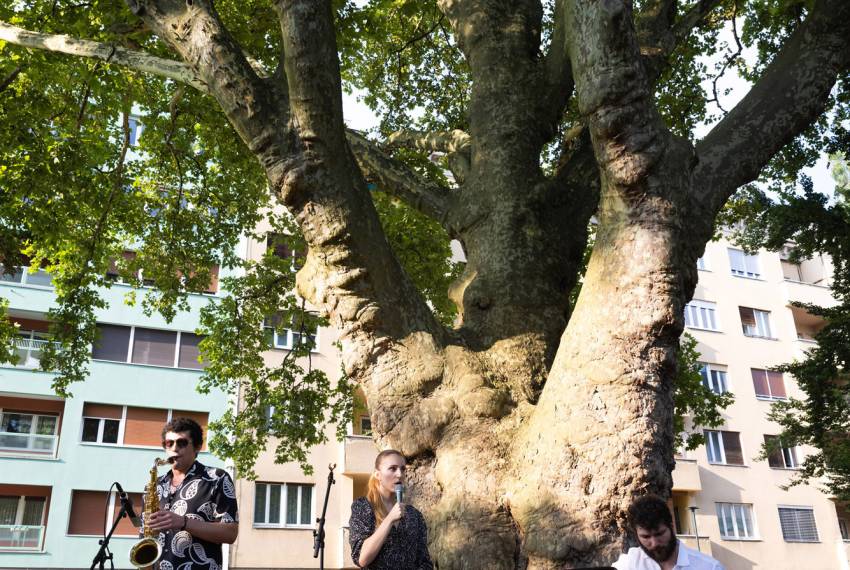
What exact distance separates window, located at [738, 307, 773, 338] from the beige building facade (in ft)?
0.17

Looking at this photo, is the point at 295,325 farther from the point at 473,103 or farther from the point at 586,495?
the point at 586,495

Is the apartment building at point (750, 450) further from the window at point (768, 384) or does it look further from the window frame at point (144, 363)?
the window frame at point (144, 363)

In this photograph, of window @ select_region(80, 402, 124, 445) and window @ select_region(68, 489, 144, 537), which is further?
window @ select_region(80, 402, 124, 445)

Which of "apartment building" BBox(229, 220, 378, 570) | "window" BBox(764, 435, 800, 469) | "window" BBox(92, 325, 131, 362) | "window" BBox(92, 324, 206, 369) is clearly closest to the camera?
"apartment building" BBox(229, 220, 378, 570)

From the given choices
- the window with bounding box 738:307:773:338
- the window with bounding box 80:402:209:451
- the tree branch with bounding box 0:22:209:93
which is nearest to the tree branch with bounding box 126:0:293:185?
the tree branch with bounding box 0:22:209:93

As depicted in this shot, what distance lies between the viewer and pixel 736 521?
28.6 meters

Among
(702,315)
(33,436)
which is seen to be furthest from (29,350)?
(702,315)

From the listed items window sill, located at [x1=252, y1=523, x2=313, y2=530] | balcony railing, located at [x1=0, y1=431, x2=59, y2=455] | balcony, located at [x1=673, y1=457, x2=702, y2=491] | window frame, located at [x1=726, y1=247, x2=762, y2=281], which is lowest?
window sill, located at [x1=252, y1=523, x2=313, y2=530]

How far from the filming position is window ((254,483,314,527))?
21875 millimetres

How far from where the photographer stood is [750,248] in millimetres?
15227

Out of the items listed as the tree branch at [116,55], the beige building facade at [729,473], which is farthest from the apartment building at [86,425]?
the tree branch at [116,55]

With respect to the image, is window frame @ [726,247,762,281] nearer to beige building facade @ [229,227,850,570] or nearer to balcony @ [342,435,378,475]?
beige building facade @ [229,227,850,570]

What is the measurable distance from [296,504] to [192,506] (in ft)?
62.2

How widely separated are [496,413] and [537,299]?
1200 mm
